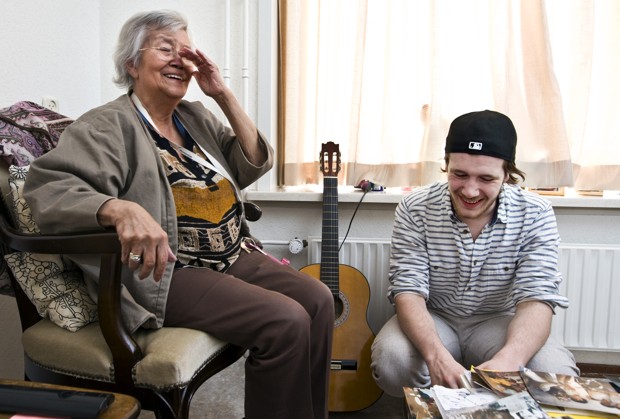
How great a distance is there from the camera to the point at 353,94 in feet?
7.06

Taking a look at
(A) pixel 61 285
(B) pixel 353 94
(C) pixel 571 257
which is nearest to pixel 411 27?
(B) pixel 353 94

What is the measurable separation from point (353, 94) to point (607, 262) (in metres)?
1.23

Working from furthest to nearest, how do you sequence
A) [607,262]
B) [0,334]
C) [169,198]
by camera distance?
1. [607,262]
2. [0,334]
3. [169,198]

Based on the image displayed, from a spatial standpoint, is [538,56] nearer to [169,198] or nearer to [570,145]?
[570,145]

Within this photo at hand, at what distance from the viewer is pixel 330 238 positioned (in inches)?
78.0

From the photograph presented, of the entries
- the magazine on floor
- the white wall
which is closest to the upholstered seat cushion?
the magazine on floor

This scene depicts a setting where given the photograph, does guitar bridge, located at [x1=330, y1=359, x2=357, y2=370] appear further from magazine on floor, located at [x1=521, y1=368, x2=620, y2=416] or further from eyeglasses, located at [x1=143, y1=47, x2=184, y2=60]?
eyeglasses, located at [x1=143, y1=47, x2=184, y2=60]

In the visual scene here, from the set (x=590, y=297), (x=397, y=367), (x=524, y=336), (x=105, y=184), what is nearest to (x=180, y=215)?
(x=105, y=184)

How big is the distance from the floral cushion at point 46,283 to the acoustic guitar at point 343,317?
0.91m

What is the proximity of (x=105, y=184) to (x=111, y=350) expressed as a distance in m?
0.38

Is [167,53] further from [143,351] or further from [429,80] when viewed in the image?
[429,80]

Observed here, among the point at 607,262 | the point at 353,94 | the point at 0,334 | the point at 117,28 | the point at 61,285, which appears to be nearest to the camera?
the point at 61,285

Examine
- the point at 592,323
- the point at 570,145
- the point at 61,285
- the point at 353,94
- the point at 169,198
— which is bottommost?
the point at 592,323

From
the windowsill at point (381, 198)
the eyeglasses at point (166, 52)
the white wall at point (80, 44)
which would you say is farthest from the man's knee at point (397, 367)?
the white wall at point (80, 44)
